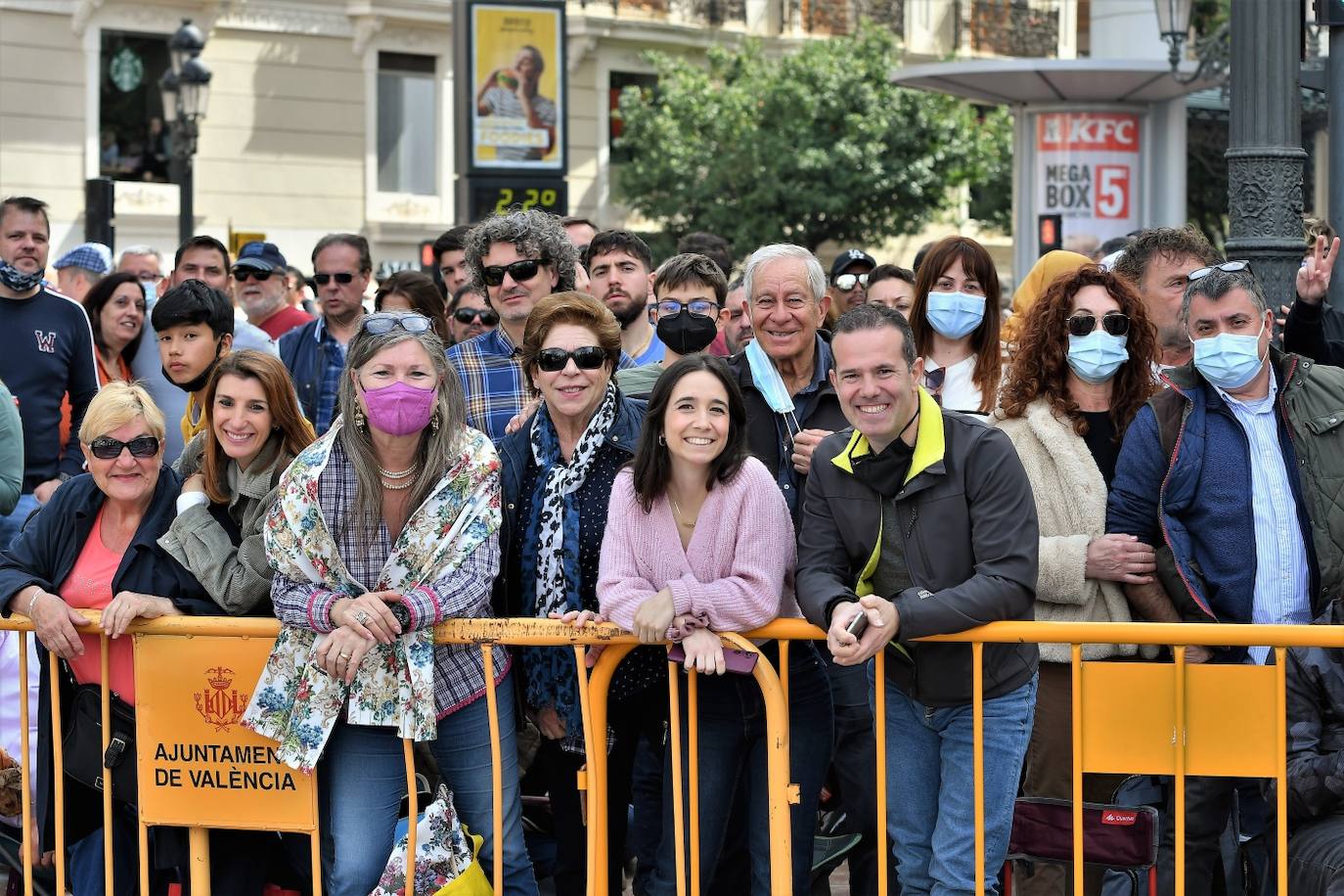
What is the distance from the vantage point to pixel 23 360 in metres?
7.82

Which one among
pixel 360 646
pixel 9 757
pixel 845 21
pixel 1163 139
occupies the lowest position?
pixel 9 757

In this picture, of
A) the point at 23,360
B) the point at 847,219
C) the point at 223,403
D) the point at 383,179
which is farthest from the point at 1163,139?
the point at 223,403

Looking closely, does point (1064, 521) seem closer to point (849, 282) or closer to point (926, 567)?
point (926, 567)

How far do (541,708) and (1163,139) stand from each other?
1701cm

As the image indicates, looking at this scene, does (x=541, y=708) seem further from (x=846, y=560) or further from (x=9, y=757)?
(x=9, y=757)

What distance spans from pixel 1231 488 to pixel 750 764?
1527 mm

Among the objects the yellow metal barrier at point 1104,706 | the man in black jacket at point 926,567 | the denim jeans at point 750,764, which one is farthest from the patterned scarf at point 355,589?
the man in black jacket at point 926,567

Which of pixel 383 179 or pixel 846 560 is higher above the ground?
pixel 383 179

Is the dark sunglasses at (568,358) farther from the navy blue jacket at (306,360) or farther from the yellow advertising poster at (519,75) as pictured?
the yellow advertising poster at (519,75)

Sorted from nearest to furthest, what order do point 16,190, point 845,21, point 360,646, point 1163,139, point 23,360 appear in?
1. point 360,646
2. point 23,360
3. point 1163,139
4. point 16,190
5. point 845,21

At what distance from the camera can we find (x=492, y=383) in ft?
20.1

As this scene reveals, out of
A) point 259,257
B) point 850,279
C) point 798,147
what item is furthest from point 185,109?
point 798,147

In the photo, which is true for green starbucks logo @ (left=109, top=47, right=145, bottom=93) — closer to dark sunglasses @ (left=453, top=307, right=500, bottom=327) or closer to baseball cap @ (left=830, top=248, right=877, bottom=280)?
baseball cap @ (left=830, top=248, right=877, bottom=280)

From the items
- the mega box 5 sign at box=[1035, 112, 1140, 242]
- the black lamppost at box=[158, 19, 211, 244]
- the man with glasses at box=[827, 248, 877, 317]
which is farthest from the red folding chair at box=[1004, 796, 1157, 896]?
the mega box 5 sign at box=[1035, 112, 1140, 242]
